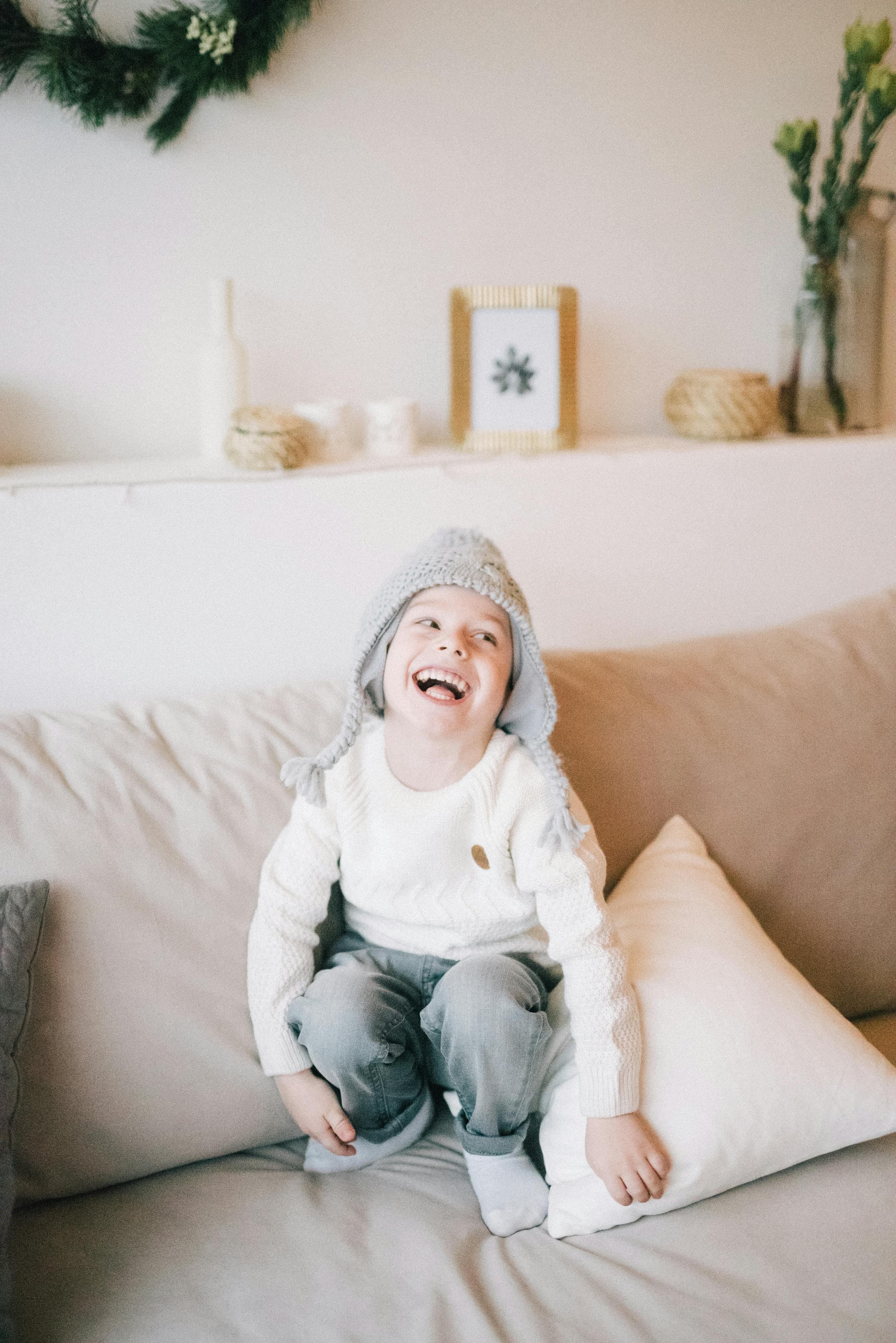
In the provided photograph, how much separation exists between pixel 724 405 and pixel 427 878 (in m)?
0.99

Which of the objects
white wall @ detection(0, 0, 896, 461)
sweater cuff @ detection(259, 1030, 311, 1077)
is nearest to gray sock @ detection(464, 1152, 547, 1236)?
sweater cuff @ detection(259, 1030, 311, 1077)

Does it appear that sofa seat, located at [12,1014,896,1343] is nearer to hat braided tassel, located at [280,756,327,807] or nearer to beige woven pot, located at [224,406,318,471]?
hat braided tassel, located at [280,756,327,807]

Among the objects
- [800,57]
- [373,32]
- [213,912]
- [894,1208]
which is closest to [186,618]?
[213,912]

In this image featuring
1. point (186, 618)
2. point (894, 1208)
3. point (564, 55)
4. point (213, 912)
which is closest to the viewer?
point (894, 1208)

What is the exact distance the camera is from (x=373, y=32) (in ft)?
5.36

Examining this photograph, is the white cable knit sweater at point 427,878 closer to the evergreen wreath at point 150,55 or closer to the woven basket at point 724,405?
the woven basket at point 724,405

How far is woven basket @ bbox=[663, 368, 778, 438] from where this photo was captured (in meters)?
1.75

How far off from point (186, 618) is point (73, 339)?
1.57ft

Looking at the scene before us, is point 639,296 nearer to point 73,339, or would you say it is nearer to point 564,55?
point 564,55

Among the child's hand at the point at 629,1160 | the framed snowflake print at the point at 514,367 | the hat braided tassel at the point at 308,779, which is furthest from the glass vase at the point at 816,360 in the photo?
the child's hand at the point at 629,1160

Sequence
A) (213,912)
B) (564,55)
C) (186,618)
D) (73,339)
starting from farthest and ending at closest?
(564,55) < (73,339) < (186,618) < (213,912)

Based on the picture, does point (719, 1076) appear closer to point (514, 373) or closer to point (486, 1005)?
point (486, 1005)

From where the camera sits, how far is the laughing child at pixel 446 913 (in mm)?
1121

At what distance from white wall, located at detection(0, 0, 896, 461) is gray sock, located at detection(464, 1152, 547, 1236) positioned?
3.75 ft
